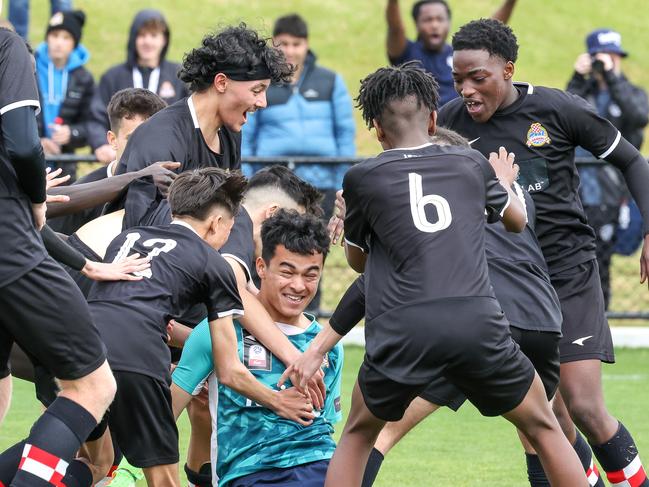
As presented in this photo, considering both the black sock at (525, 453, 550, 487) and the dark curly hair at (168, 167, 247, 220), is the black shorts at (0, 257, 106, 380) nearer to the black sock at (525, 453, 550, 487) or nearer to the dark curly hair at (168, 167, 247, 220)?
the dark curly hair at (168, 167, 247, 220)

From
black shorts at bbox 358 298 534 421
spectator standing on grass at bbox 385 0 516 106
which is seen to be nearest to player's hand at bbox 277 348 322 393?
black shorts at bbox 358 298 534 421

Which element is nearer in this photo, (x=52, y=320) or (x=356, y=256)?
(x=52, y=320)

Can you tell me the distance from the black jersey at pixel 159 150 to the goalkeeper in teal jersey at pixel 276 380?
0.63 m

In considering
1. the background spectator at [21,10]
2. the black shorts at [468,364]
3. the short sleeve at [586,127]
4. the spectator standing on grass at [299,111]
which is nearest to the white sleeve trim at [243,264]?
the black shorts at [468,364]

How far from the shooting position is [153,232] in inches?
215

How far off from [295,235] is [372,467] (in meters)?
1.01

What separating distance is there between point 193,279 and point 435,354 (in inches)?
42.7

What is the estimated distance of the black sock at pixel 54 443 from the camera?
480 cm

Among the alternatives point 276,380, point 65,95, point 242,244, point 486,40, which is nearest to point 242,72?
point 242,244

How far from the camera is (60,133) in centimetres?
1138

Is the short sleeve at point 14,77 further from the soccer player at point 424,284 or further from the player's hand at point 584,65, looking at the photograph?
the player's hand at point 584,65

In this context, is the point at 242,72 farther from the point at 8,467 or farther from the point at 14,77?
the point at 8,467

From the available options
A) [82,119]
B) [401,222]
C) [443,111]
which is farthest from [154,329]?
[82,119]

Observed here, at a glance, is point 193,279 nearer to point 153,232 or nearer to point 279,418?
point 153,232
